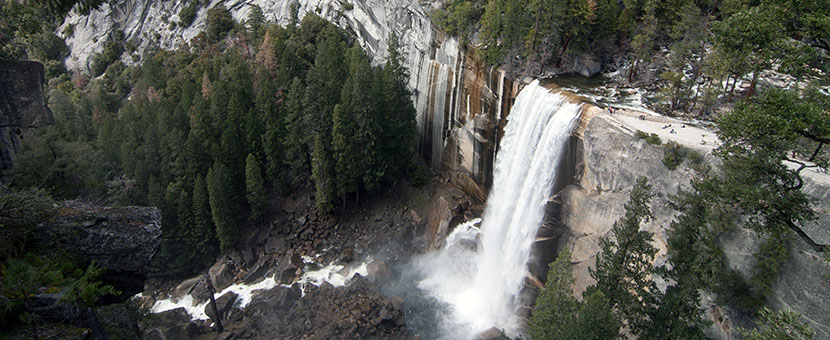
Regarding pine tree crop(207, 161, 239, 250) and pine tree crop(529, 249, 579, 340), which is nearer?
pine tree crop(529, 249, 579, 340)

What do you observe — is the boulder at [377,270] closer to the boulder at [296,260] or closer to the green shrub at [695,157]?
the boulder at [296,260]

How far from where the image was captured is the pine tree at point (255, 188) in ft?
119

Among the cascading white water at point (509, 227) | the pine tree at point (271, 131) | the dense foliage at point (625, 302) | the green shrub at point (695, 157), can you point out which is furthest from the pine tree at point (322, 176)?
the green shrub at point (695, 157)

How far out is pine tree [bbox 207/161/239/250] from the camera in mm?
34844

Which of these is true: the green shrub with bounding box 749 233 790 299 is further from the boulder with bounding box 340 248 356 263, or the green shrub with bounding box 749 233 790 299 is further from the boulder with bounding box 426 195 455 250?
the boulder with bounding box 340 248 356 263

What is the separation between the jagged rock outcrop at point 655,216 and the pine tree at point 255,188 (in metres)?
23.3

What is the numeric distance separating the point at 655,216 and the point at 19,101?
25077 millimetres

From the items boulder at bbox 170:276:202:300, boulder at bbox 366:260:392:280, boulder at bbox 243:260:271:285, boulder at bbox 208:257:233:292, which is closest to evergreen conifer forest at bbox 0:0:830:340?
boulder at bbox 366:260:392:280

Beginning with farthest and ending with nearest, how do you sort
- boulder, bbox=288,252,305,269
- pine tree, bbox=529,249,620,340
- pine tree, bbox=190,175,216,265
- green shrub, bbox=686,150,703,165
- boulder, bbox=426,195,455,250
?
boulder, bbox=426,195,455,250 → pine tree, bbox=190,175,216,265 → boulder, bbox=288,252,305,269 → green shrub, bbox=686,150,703,165 → pine tree, bbox=529,249,620,340

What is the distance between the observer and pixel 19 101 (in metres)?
14.7

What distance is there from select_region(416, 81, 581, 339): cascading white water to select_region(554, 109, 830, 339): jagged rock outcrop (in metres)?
1.55

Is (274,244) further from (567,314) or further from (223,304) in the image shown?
(567,314)

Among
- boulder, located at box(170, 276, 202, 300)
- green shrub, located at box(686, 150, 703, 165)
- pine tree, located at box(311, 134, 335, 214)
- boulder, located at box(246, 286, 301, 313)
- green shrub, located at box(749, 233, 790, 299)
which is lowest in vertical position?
boulder, located at box(170, 276, 202, 300)

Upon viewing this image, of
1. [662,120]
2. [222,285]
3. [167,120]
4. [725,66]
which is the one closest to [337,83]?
[167,120]
